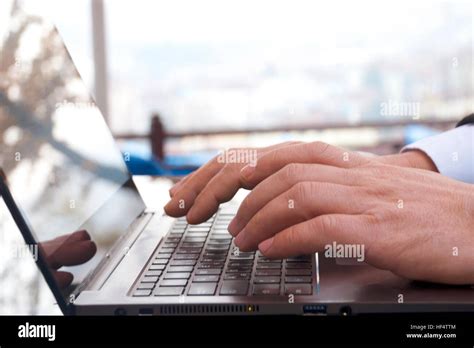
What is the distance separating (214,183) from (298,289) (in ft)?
0.51

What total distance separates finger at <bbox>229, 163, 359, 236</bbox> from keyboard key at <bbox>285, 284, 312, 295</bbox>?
65mm

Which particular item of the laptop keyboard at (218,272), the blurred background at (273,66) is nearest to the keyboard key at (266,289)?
the laptop keyboard at (218,272)

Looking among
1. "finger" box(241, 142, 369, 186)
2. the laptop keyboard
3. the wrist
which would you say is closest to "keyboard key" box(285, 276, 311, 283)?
the laptop keyboard

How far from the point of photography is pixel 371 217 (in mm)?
390

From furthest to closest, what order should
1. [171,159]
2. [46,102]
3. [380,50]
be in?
1. [380,50]
2. [171,159]
3. [46,102]

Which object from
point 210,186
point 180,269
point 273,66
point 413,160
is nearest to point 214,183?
point 210,186

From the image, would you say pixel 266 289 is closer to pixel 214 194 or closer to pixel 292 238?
pixel 292 238

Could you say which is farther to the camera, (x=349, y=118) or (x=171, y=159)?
(x=349, y=118)

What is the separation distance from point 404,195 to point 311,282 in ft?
0.30

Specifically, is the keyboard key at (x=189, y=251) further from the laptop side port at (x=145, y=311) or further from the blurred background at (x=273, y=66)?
the blurred background at (x=273, y=66)

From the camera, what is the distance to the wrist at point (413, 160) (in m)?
0.63

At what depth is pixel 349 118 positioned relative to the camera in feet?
10.2

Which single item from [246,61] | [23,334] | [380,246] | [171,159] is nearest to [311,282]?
[380,246]

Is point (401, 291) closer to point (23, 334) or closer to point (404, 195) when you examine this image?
point (404, 195)
